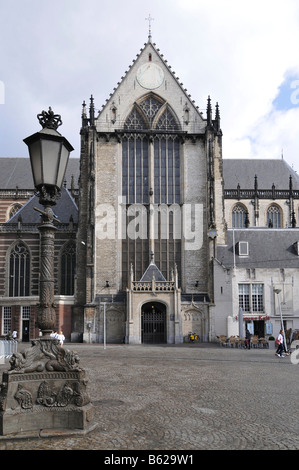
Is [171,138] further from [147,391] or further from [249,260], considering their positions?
[147,391]

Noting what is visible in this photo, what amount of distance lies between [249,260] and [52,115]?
98.6 feet

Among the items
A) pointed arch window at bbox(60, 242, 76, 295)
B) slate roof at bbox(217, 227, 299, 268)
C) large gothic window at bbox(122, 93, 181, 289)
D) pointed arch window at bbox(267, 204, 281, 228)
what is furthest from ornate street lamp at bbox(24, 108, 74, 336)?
pointed arch window at bbox(267, 204, 281, 228)

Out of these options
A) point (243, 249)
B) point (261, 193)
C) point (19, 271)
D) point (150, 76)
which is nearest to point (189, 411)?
point (243, 249)

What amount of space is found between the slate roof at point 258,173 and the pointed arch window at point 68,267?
2370 cm

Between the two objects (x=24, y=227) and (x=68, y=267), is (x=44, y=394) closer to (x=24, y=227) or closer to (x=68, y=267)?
(x=68, y=267)

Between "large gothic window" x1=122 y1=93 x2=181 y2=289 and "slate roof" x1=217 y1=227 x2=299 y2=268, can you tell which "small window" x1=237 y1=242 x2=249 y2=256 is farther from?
"large gothic window" x1=122 y1=93 x2=181 y2=289

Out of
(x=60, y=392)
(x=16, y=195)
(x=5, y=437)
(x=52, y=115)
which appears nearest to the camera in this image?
(x=5, y=437)

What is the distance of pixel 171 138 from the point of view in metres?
38.7

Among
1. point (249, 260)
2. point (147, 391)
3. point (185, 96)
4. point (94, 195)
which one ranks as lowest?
point (147, 391)

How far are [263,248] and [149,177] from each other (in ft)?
39.6

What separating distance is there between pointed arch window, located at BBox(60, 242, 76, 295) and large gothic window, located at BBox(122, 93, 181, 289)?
5724mm

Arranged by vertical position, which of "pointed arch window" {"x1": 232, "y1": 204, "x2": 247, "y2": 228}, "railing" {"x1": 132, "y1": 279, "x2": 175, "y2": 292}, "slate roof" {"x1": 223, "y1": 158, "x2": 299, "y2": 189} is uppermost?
"slate roof" {"x1": 223, "y1": 158, "x2": 299, "y2": 189}

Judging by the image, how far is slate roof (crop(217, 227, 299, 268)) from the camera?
114 ft
